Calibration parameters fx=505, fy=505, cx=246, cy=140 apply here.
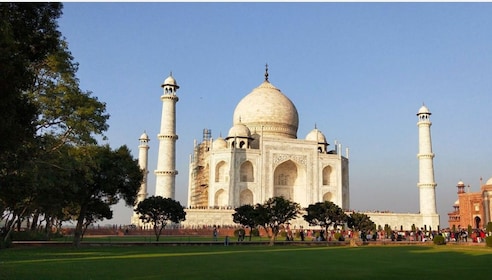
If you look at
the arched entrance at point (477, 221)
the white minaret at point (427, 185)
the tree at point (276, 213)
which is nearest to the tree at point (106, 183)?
the tree at point (276, 213)

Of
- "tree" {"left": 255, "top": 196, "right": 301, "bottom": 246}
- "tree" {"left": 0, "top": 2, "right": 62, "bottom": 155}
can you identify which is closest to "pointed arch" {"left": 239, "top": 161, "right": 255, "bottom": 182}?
"tree" {"left": 255, "top": 196, "right": 301, "bottom": 246}

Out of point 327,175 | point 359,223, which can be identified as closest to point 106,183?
point 359,223

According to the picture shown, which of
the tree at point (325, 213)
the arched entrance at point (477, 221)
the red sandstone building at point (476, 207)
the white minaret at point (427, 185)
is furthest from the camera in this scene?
the arched entrance at point (477, 221)

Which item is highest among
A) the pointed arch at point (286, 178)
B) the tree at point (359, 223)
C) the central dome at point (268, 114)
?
the central dome at point (268, 114)

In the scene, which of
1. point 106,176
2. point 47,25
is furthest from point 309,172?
point 47,25

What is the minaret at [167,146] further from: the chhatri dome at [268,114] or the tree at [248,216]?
the tree at [248,216]

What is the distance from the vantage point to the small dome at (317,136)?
5344 centimetres

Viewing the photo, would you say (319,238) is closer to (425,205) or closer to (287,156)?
(287,156)

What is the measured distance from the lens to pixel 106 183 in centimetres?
2325

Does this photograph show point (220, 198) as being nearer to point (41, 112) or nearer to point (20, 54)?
point (41, 112)

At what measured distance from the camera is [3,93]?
9.19 m

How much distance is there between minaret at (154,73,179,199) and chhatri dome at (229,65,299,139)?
10638 mm

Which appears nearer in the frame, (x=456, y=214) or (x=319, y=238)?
(x=319, y=238)

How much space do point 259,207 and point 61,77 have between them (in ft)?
51.7
